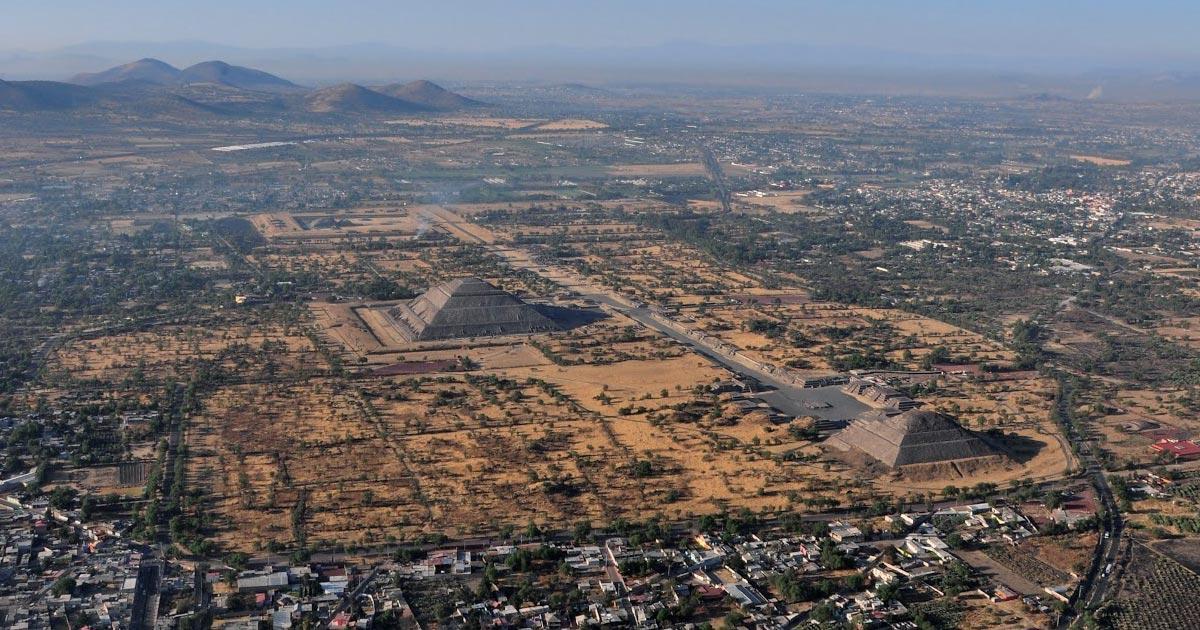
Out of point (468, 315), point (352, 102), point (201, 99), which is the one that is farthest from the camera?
point (352, 102)

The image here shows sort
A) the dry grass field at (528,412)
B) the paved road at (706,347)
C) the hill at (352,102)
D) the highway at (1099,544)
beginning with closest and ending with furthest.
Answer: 1. the highway at (1099,544)
2. the dry grass field at (528,412)
3. the paved road at (706,347)
4. the hill at (352,102)

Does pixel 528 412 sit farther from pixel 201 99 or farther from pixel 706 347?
pixel 201 99

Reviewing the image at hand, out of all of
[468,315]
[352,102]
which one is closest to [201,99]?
[352,102]

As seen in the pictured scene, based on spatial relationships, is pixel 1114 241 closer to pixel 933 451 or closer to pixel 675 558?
pixel 933 451

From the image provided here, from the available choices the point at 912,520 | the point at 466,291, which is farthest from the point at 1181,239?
the point at 912,520

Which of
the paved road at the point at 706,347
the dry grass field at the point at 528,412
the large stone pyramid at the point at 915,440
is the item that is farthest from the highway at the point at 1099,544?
the paved road at the point at 706,347

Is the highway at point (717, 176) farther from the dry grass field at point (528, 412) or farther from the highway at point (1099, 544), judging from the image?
the highway at point (1099, 544)

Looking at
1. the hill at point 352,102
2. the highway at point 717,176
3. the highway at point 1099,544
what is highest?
the highway at point 1099,544
